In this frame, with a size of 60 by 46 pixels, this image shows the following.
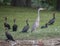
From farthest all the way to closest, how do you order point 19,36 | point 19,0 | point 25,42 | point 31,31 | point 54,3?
point 19,0 → point 54,3 → point 31,31 → point 19,36 → point 25,42

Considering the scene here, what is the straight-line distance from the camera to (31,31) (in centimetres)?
1162

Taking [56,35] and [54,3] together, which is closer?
[56,35]

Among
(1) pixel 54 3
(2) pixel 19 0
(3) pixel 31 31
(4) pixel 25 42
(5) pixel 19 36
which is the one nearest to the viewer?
(4) pixel 25 42

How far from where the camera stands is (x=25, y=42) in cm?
970

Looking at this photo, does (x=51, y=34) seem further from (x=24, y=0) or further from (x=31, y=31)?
(x=24, y=0)

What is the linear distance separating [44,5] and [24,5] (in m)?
2.06

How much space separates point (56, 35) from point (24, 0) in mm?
13390

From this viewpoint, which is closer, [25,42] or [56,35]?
[25,42]

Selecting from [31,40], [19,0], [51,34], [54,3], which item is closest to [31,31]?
[51,34]

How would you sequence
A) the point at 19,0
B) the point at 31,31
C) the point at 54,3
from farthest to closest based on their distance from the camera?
the point at 19,0, the point at 54,3, the point at 31,31

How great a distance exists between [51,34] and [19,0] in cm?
1323

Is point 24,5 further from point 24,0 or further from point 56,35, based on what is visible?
point 56,35

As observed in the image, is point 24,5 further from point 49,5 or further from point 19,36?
point 19,36

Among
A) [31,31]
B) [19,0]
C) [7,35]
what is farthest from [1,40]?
[19,0]
